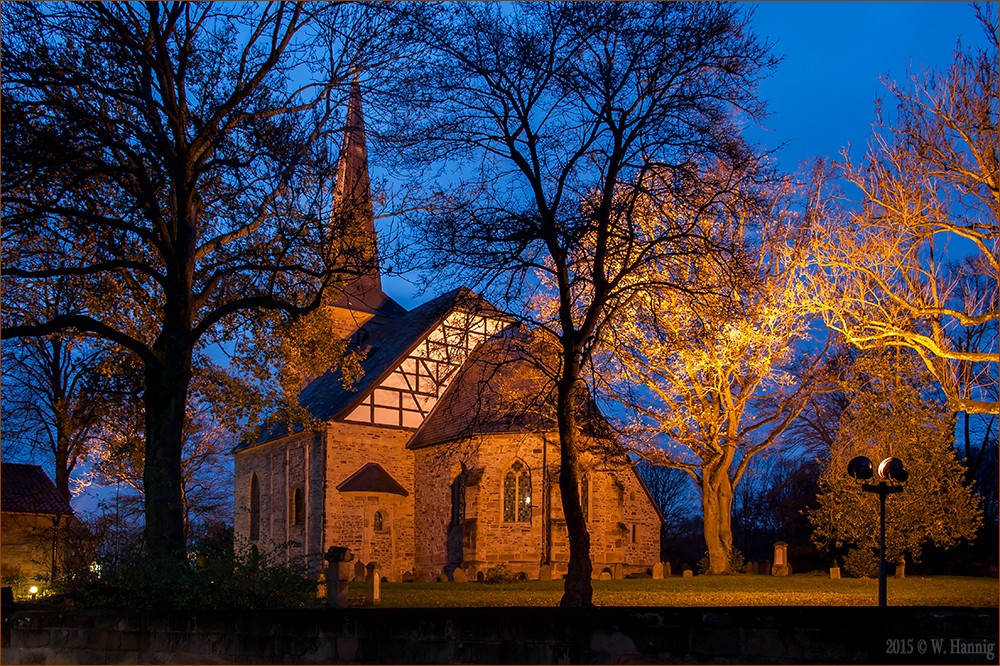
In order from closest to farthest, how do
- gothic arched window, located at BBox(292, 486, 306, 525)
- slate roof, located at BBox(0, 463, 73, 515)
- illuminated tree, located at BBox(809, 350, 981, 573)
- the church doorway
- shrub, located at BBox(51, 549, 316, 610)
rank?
1. shrub, located at BBox(51, 549, 316, 610)
2. illuminated tree, located at BBox(809, 350, 981, 573)
3. slate roof, located at BBox(0, 463, 73, 515)
4. the church doorway
5. gothic arched window, located at BBox(292, 486, 306, 525)

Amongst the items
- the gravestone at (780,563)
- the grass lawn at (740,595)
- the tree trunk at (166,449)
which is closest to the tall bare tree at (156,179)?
the tree trunk at (166,449)

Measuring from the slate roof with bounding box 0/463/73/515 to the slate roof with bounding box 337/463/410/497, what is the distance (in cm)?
963

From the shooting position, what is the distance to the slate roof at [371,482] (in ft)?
108

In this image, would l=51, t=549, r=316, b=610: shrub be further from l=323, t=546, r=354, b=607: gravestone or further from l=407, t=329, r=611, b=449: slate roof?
l=323, t=546, r=354, b=607: gravestone

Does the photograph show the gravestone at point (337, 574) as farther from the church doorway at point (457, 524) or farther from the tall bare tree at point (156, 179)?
the church doorway at point (457, 524)

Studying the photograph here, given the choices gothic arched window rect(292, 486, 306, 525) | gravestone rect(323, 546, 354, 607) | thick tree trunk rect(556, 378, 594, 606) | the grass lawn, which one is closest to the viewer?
thick tree trunk rect(556, 378, 594, 606)

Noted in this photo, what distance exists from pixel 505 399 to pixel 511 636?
14900 millimetres

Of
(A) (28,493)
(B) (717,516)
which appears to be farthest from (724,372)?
(A) (28,493)

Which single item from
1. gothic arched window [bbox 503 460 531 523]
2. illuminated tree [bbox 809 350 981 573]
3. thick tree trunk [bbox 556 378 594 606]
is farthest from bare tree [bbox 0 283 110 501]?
illuminated tree [bbox 809 350 981 573]

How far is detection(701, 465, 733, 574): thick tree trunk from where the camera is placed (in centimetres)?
2587

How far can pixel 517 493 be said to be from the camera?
31797 mm

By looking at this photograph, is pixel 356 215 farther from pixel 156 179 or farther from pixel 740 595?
pixel 740 595

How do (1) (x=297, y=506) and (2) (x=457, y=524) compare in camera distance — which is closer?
(2) (x=457, y=524)

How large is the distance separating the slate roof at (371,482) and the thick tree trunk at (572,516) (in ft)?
70.6
